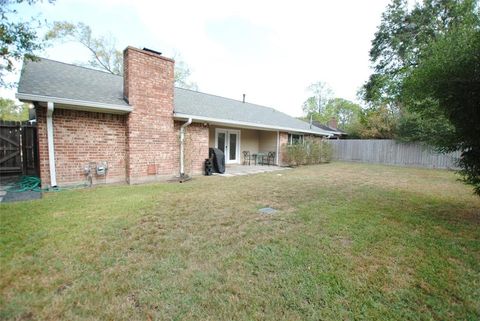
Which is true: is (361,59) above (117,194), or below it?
above

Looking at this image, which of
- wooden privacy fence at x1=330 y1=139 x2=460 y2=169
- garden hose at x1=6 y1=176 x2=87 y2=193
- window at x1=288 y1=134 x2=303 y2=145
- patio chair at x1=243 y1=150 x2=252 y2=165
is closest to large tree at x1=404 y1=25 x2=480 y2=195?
garden hose at x1=6 y1=176 x2=87 y2=193

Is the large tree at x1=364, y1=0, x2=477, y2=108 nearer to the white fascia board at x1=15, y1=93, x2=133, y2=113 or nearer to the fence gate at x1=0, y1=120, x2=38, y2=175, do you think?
the white fascia board at x1=15, y1=93, x2=133, y2=113

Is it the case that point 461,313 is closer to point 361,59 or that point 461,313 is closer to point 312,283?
point 312,283

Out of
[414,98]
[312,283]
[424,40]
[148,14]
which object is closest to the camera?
[312,283]

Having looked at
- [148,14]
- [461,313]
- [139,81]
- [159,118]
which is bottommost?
[461,313]

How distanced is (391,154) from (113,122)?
54.9ft

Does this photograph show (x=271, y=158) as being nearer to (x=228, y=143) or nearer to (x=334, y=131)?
(x=228, y=143)

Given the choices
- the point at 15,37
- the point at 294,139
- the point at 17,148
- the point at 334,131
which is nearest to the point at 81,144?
the point at 15,37

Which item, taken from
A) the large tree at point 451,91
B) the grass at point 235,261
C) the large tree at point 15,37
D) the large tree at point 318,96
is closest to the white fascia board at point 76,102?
the large tree at point 15,37

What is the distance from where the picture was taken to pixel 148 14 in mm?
12008

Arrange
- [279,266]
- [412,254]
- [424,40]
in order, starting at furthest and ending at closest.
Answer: [424,40], [412,254], [279,266]

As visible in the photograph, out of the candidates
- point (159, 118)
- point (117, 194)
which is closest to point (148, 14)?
point (159, 118)

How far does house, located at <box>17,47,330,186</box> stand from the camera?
5945 mm

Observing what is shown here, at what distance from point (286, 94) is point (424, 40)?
79.5ft
